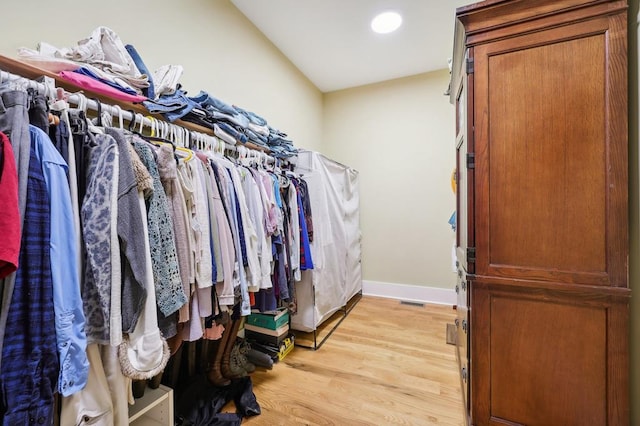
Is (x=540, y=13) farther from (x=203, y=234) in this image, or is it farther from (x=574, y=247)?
(x=203, y=234)

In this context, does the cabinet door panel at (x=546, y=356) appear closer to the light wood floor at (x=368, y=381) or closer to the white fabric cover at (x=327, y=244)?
the light wood floor at (x=368, y=381)

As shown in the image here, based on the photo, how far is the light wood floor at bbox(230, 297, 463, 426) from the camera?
4.72ft

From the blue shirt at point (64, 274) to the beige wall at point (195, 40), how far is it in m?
0.72

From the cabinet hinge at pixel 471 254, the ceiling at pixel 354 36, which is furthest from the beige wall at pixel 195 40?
the cabinet hinge at pixel 471 254

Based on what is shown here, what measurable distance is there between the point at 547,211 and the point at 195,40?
88.8 inches

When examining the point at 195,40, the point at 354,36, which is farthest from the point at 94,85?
the point at 354,36

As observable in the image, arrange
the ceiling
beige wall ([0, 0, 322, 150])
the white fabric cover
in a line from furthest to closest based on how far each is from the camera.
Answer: the white fabric cover → the ceiling → beige wall ([0, 0, 322, 150])

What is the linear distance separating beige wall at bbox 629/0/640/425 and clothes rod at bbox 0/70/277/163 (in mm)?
1801

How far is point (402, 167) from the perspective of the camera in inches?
130

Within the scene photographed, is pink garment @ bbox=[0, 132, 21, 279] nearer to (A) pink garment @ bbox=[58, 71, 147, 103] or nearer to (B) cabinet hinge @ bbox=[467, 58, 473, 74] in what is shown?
(A) pink garment @ bbox=[58, 71, 147, 103]

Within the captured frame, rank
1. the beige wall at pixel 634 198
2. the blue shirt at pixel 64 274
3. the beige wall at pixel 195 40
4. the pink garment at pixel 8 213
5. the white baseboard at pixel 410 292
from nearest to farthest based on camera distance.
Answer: the pink garment at pixel 8 213 → the blue shirt at pixel 64 274 → the beige wall at pixel 634 198 → the beige wall at pixel 195 40 → the white baseboard at pixel 410 292

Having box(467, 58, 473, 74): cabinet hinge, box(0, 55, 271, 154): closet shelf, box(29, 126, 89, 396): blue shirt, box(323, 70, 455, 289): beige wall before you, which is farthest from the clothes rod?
box(323, 70, 455, 289): beige wall

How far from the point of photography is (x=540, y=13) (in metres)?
1.02

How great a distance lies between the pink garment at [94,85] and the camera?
37.8 inches
